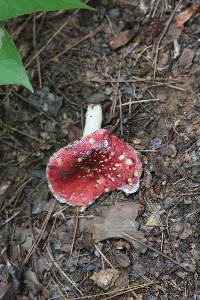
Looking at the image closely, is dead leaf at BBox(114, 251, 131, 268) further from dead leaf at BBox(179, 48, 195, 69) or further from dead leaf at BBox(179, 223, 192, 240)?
dead leaf at BBox(179, 48, 195, 69)

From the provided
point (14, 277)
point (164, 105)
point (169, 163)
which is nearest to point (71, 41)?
point (164, 105)

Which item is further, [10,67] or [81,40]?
[81,40]

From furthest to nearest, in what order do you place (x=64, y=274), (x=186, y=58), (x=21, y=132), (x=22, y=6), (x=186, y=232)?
(x=21, y=132)
(x=186, y=58)
(x=64, y=274)
(x=186, y=232)
(x=22, y=6)

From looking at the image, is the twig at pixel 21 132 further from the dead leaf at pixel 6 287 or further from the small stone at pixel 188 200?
the small stone at pixel 188 200

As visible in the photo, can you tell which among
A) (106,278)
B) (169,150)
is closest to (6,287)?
(106,278)

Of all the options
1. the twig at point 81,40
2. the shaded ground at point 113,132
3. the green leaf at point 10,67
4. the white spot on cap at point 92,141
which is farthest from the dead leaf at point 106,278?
the twig at point 81,40

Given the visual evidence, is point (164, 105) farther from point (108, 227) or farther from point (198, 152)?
point (108, 227)

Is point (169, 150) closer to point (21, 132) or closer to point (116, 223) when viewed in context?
point (116, 223)
